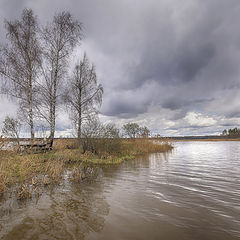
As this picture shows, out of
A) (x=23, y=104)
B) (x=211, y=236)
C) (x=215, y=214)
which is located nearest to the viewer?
(x=211, y=236)

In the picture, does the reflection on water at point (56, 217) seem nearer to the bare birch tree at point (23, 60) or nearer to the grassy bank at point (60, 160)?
the grassy bank at point (60, 160)

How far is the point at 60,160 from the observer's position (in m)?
10.2

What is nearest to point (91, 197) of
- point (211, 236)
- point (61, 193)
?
point (61, 193)

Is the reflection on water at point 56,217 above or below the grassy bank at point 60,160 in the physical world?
below

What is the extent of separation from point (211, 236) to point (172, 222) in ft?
2.33

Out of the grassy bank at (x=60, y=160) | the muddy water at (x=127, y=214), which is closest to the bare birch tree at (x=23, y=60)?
the grassy bank at (x=60, y=160)

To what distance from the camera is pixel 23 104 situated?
40.6ft

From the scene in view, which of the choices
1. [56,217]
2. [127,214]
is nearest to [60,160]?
[56,217]

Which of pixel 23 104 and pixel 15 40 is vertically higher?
pixel 15 40

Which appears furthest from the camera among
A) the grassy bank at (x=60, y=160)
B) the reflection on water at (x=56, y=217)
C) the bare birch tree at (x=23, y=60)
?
the bare birch tree at (x=23, y=60)

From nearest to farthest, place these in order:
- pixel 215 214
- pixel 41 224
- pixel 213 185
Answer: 1. pixel 41 224
2. pixel 215 214
3. pixel 213 185

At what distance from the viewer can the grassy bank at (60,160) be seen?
613cm

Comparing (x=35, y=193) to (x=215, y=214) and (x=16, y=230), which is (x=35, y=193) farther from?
(x=215, y=214)

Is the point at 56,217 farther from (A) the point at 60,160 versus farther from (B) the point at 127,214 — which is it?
(A) the point at 60,160
